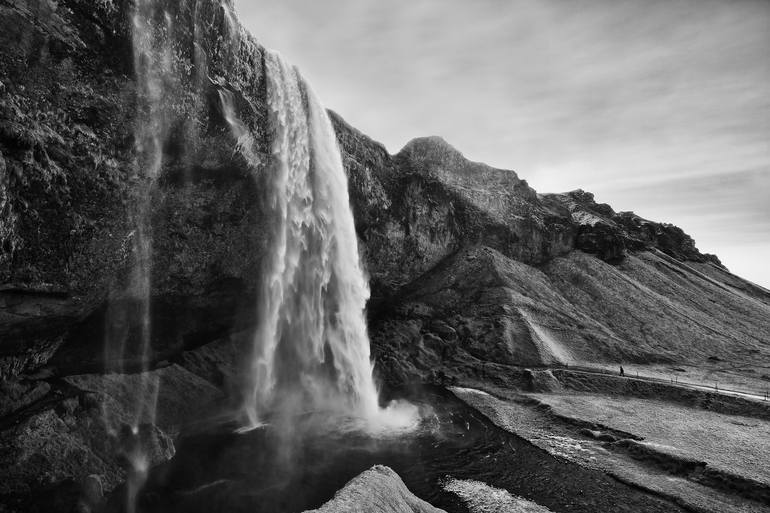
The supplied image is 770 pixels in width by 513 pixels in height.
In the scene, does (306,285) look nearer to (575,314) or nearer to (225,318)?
(225,318)

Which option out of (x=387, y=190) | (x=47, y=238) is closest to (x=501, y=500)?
(x=47, y=238)

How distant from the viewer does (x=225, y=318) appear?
3656cm

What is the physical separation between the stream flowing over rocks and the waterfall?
21 cm

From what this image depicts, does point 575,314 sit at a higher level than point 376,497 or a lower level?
higher

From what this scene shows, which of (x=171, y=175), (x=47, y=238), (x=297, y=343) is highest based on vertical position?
(x=171, y=175)

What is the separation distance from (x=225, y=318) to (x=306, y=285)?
7.82m

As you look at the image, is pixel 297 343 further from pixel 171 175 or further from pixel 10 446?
pixel 10 446

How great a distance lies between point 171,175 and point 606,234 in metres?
73.9

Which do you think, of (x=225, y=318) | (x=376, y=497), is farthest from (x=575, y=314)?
(x=376, y=497)

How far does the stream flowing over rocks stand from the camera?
20.0 meters

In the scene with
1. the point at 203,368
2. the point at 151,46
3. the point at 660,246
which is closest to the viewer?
the point at 151,46

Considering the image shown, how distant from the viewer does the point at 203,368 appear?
3697 centimetres

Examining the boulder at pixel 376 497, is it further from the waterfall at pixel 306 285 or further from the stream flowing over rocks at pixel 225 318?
the waterfall at pixel 306 285

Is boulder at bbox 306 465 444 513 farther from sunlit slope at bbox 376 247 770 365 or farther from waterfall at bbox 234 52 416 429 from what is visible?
sunlit slope at bbox 376 247 770 365
